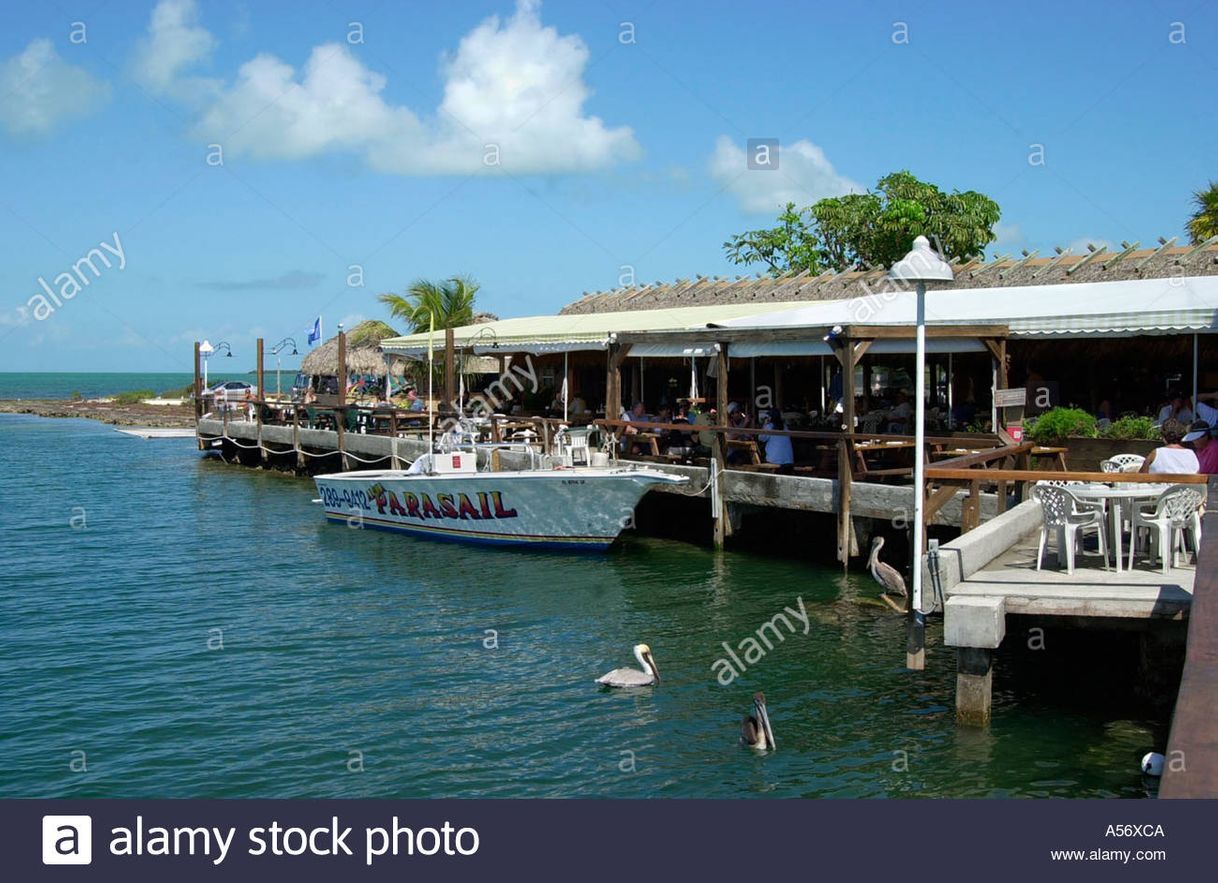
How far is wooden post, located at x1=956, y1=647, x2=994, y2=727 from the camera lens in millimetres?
9898

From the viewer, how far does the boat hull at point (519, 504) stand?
755 inches

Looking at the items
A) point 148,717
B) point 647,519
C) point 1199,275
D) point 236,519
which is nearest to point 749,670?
point 148,717

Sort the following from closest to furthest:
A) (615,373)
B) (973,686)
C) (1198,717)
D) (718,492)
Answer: (1198,717) < (973,686) < (718,492) < (615,373)

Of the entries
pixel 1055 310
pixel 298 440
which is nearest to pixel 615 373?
pixel 1055 310

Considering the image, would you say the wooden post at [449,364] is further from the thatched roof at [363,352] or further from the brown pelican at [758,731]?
the thatched roof at [363,352]

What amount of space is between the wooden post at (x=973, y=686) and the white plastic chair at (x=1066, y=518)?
1.52 m

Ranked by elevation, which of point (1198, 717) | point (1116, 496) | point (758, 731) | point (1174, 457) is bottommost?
point (758, 731)

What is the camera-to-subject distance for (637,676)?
1201cm

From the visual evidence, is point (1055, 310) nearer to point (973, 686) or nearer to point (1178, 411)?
point (1178, 411)

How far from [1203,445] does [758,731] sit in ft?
25.0

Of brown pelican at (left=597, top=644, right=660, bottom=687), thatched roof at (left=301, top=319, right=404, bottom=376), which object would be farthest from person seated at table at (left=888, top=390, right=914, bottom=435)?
thatched roof at (left=301, top=319, right=404, bottom=376)

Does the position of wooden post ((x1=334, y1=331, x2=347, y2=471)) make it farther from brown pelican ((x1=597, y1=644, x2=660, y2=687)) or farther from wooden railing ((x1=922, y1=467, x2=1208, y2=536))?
brown pelican ((x1=597, y1=644, x2=660, y2=687))

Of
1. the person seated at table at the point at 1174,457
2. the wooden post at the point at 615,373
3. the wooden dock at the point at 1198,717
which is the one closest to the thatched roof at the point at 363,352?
the wooden post at the point at 615,373

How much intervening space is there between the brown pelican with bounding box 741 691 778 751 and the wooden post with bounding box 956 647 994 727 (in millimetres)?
1652
